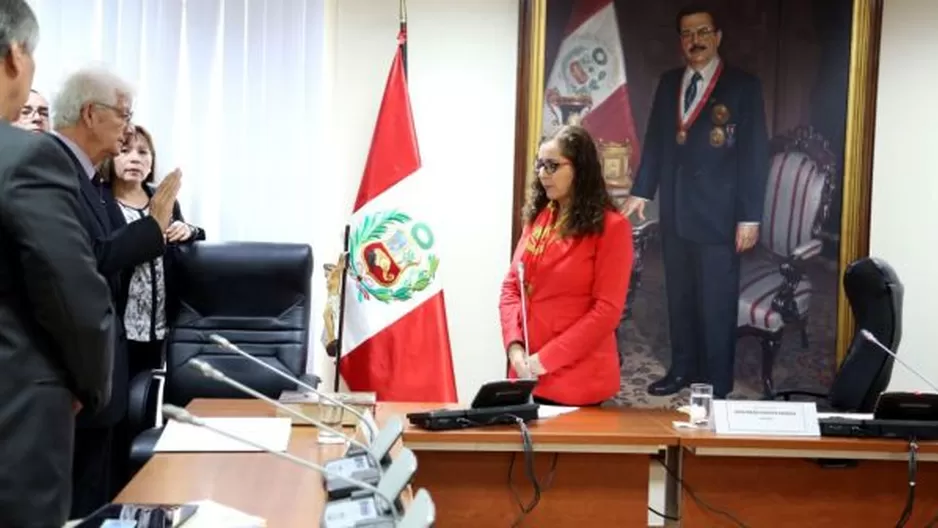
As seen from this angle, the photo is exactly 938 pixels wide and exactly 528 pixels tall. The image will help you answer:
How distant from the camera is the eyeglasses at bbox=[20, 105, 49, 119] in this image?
8.98ft

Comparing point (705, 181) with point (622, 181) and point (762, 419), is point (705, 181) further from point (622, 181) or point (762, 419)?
point (762, 419)

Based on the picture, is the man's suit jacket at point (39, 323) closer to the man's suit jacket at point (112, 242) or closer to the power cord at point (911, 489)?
the man's suit jacket at point (112, 242)

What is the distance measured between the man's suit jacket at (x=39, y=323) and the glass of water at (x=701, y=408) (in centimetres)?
161

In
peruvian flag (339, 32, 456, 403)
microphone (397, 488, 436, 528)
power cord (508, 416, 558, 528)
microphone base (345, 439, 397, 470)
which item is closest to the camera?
microphone (397, 488, 436, 528)

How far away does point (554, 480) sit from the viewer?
2271 mm

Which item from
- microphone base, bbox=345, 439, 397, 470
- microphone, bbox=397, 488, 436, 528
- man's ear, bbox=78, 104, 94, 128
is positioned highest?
man's ear, bbox=78, 104, 94, 128

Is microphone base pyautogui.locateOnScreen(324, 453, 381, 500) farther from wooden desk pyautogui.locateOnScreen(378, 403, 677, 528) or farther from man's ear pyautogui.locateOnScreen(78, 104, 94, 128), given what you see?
man's ear pyautogui.locateOnScreen(78, 104, 94, 128)

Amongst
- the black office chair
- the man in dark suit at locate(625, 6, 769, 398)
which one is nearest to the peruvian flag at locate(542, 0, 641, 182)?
the man in dark suit at locate(625, 6, 769, 398)

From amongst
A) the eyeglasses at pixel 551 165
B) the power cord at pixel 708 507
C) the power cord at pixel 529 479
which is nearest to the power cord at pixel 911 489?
the power cord at pixel 708 507

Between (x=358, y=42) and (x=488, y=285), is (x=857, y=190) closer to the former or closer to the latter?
(x=488, y=285)

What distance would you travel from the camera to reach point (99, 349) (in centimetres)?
139

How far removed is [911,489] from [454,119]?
2.24m

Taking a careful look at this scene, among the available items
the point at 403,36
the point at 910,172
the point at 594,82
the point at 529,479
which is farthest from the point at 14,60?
the point at 910,172

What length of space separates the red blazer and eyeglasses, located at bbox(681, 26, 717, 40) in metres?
1.34
